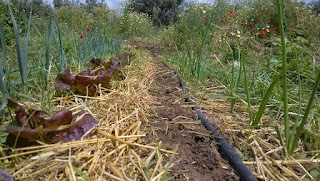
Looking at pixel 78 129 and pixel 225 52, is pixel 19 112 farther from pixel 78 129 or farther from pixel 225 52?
pixel 225 52

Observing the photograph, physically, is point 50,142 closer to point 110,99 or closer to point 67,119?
point 67,119

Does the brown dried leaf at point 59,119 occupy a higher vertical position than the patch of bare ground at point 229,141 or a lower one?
higher

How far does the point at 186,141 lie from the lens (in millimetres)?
1145

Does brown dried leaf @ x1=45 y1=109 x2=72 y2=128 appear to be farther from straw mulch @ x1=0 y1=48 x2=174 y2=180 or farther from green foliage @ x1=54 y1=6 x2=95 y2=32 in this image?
green foliage @ x1=54 y1=6 x2=95 y2=32

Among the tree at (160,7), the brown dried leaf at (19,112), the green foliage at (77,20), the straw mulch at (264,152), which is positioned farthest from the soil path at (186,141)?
the tree at (160,7)

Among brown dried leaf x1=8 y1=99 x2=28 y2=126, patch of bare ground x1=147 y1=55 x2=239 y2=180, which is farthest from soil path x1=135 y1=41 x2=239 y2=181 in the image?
brown dried leaf x1=8 y1=99 x2=28 y2=126

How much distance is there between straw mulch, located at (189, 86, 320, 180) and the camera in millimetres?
904

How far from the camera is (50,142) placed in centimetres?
91

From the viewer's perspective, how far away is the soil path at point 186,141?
0.90 m

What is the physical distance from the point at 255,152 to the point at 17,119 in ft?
4.04

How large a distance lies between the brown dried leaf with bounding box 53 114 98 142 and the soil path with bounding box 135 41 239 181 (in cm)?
37

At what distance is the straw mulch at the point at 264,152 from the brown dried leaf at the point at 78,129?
832 mm

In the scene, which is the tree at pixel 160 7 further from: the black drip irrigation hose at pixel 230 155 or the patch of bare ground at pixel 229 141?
the black drip irrigation hose at pixel 230 155

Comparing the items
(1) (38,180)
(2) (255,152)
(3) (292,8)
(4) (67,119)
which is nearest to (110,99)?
(4) (67,119)
